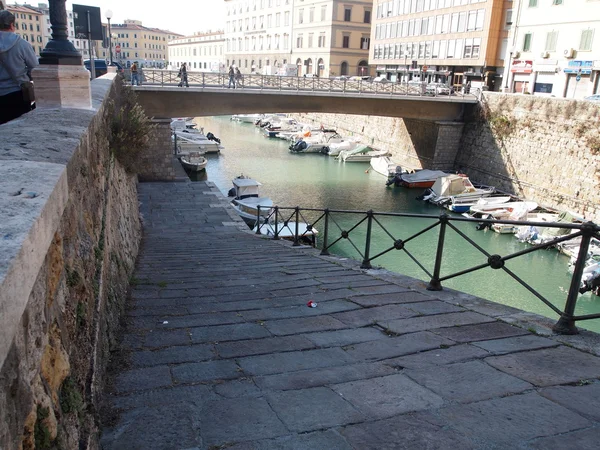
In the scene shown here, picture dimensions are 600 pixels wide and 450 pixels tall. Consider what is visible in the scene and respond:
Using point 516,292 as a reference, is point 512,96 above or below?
above

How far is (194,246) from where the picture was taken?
34.1ft

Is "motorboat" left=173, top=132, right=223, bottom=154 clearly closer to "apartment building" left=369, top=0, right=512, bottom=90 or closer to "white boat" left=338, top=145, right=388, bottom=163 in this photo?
"white boat" left=338, top=145, right=388, bottom=163

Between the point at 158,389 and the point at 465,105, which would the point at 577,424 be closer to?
the point at 158,389

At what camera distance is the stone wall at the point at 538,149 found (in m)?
20.5

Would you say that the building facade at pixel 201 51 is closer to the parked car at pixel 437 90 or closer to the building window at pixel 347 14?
the building window at pixel 347 14

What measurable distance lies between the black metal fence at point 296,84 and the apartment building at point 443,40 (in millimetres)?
4398

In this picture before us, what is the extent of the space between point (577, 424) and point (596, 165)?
20641 mm

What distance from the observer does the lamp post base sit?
459 centimetres

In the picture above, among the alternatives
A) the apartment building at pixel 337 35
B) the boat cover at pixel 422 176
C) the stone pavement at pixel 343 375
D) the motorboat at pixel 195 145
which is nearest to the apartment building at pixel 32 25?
the apartment building at pixel 337 35

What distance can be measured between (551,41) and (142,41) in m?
103

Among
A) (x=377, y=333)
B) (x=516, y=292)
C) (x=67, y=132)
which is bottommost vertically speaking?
(x=516, y=292)

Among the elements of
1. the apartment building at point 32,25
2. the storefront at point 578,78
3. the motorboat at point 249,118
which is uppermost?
the apartment building at point 32,25

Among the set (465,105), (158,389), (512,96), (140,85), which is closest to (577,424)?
(158,389)

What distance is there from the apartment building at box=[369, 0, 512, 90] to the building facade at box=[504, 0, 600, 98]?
199 centimetres
